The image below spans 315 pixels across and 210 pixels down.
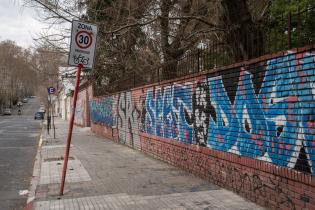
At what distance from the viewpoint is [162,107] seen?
12.4 meters

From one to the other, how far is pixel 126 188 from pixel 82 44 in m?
3.01

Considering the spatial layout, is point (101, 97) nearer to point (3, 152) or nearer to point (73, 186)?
point (3, 152)

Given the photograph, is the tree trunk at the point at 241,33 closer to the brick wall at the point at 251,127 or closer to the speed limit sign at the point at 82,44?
the brick wall at the point at 251,127

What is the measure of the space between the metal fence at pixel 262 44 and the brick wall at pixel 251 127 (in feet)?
1.14

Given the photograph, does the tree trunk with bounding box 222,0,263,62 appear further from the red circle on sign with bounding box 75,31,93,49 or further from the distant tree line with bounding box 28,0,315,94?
the red circle on sign with bounding box 75,31,93,49

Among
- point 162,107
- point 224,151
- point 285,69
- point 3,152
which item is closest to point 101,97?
point 3,152

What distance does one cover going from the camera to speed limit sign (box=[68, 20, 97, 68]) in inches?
334

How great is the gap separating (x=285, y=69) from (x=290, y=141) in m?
1.04

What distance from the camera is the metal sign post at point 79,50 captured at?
27.8ft

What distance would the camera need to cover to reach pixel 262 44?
26.1 feet

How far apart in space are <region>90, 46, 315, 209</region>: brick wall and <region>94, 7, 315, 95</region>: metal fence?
35 centimetres

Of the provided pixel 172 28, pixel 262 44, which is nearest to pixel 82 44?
pixel 262 44

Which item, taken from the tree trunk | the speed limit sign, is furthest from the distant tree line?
the speed limit sign

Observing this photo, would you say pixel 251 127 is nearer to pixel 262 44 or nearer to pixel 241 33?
pixel 262 44
